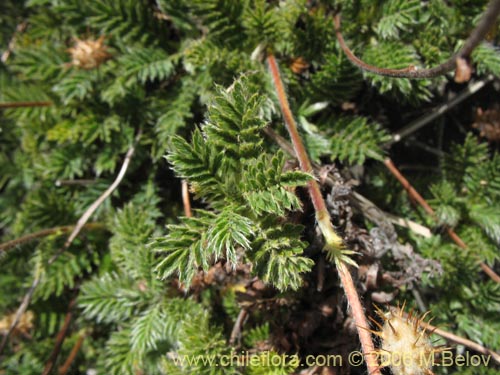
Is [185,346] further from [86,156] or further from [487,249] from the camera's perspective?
[487,249]

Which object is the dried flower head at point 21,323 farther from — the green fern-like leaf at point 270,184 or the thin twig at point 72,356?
the green fern-like leaf at point 270,184

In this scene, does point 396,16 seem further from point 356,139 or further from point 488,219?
point 488,219

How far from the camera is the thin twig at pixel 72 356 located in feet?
8.47

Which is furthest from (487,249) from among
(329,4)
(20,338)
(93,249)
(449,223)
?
(20,338)

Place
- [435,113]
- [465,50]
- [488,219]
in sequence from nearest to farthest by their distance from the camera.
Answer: [465,50] → [488,219] → [435,113]

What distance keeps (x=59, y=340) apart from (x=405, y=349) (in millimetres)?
1980

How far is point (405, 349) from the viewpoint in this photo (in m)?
1.44

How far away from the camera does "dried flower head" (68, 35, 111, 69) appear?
8.44 feet

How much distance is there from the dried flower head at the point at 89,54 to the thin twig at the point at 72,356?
1.60 metres

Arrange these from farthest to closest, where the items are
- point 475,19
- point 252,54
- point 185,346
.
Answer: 1. point 252,54
2. point 475,19
3. point 185,346

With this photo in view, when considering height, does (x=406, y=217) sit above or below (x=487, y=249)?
above

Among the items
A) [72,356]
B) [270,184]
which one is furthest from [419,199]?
[72,356]

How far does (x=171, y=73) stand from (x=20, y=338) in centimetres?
185

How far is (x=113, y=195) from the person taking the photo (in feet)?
8.84
